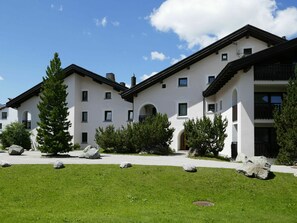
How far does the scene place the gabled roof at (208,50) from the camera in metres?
28.0

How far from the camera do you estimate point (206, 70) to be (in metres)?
30.6

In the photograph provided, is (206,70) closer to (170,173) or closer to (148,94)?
(148,94)

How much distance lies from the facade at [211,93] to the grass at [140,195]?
25.9ft

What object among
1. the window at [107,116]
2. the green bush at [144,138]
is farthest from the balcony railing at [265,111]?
the window at [107,116]

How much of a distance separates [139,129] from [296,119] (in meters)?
12.2

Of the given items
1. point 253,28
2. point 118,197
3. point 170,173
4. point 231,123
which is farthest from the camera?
point 253,28

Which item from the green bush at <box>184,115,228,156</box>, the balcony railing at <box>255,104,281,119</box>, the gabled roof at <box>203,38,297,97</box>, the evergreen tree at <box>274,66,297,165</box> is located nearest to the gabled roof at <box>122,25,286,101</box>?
the gabled roof at <box>203,38,297,97</box>

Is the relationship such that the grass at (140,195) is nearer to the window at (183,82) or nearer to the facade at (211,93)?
the facade at (211,93)

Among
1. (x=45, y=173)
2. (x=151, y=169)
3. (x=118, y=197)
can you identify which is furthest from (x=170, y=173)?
(x=45, y=173)

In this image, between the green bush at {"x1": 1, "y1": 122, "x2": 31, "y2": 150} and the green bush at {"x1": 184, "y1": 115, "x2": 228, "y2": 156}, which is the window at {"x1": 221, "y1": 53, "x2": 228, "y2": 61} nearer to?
the green bush at {"x1": 184, "y1": 115, "x2": 228, "y2": 156}

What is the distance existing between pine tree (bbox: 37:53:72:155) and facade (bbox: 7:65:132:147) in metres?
11.7

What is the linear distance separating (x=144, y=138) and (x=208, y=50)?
33.4ft

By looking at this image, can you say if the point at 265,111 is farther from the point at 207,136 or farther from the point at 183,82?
the point at 183,82

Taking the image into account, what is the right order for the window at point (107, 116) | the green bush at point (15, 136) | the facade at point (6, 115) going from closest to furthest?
the green bush at point (15, 136) → the window at point (107, 116) → the facade at point (6, 115)
